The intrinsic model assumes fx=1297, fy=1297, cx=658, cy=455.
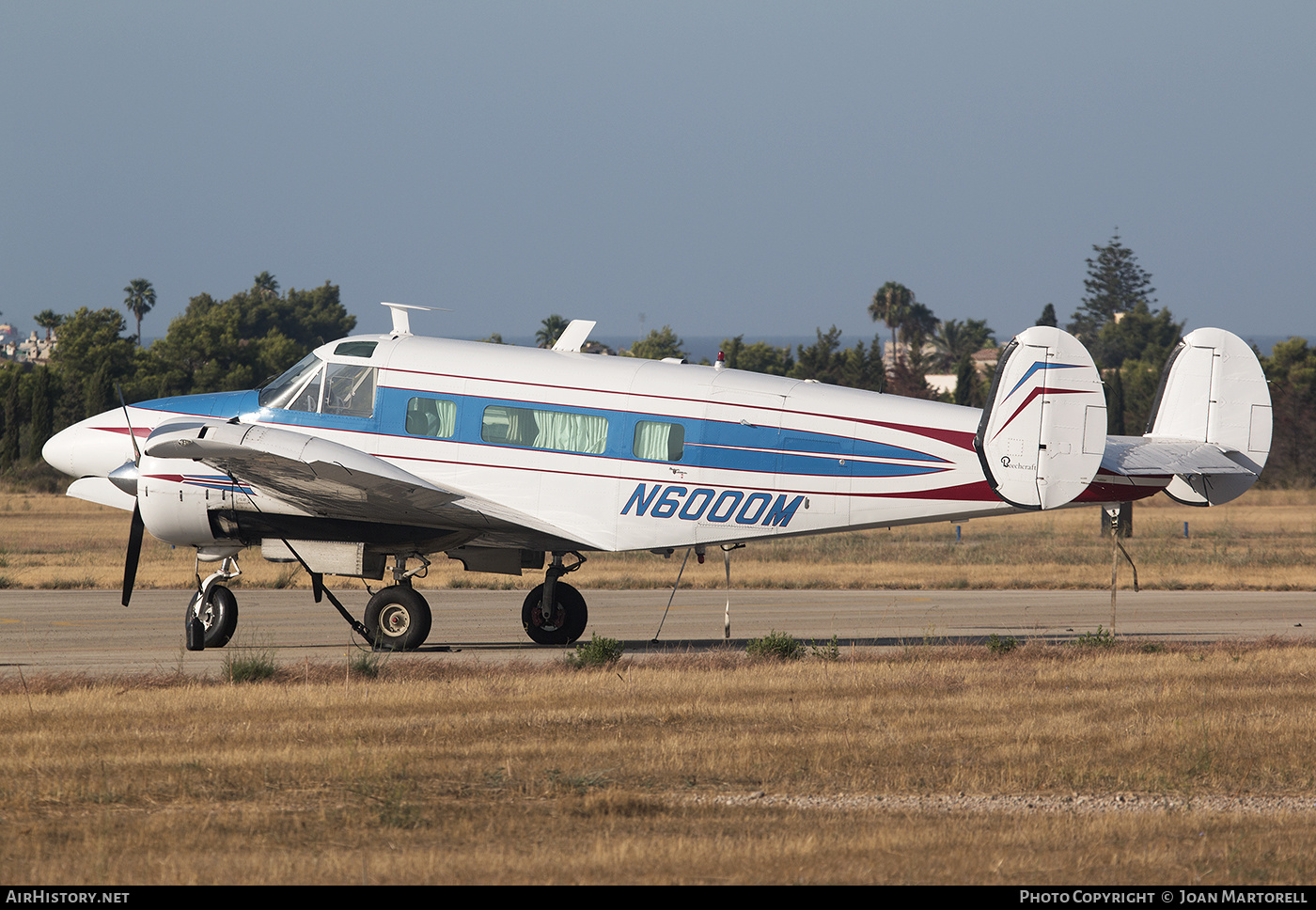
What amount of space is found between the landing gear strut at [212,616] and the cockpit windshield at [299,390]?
234cm

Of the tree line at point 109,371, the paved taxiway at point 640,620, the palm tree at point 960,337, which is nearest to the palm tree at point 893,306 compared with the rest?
the palm tree at point 960,337

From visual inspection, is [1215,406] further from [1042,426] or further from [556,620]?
[556,620]

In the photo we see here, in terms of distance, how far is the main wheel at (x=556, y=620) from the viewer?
61.8ft

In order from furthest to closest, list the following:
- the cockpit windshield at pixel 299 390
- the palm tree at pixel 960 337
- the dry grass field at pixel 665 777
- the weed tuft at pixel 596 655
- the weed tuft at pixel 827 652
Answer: the palm tree at pixel 960 337
the cockpit windshield at pixel 299 390
the weed tuft at pixel 827 652
the weed tuft at pixel 596 655
the dry grass field at pixel 665 777

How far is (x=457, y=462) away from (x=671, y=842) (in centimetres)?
997

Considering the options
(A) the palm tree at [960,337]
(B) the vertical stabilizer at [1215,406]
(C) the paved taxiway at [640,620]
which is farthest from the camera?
(A) the palm tree at [960,337]

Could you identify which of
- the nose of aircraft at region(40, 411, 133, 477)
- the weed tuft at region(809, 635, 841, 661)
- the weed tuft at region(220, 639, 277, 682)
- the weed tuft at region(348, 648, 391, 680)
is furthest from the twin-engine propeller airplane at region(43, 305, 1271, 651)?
the weed tuft at region(220, 639, 277, 682)

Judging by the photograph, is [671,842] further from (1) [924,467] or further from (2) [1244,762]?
(1) [924,467]

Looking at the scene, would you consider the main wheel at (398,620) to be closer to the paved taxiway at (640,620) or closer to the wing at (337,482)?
the paved taxiway at (640,620)

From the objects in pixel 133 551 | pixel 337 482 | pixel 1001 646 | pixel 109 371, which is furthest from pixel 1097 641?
pixel 109 371

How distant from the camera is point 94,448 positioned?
18.5 metres

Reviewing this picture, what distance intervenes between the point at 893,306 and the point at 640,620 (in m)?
140

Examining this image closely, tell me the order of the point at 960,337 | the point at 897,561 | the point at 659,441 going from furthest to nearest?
the point at 960,337
the point at 897,561
the point at 659,441

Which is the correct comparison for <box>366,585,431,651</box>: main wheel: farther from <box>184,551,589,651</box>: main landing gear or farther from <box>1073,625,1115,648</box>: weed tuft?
<box>1073,625,1115,648</box>: weed tuft
